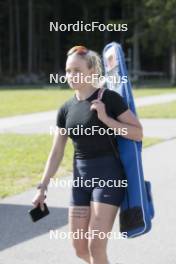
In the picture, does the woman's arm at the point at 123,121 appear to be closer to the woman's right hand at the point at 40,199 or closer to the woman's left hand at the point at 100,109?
the woman's left hand at the point at 100,109

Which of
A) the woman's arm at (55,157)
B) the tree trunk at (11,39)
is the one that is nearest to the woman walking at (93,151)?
the woman's arm at (55,157)

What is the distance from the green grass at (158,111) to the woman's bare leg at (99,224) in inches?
709

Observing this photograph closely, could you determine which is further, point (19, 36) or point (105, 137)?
point (19, 36)

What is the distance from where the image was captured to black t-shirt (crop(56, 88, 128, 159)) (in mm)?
4547

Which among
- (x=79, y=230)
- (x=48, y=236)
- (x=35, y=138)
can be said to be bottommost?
(x=35, y=138)

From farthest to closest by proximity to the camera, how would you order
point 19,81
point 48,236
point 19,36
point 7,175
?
point 19,36, point 19,81, point 7,175, point 48,236

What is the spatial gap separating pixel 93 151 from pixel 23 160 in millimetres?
8221

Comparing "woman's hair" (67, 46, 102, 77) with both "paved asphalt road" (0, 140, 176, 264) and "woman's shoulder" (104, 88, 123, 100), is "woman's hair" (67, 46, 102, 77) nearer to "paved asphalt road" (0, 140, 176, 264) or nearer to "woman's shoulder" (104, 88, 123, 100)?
"woman's shoulder" (104, 88, 123, 100)

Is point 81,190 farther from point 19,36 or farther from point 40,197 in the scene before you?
point 19,36

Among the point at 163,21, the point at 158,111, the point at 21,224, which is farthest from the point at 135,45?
the point at 21,224

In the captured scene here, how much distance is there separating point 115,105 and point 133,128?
0.60ft

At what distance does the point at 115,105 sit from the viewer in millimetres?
4559

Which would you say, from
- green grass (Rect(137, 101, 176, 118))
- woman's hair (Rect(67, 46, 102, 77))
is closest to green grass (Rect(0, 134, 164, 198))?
woman's hair (Rect(67, 46, 102, 77))

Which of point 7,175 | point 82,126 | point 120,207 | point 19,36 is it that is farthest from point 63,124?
point 19,36
